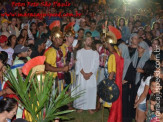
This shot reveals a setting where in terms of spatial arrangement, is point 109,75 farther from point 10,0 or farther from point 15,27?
point 10,0

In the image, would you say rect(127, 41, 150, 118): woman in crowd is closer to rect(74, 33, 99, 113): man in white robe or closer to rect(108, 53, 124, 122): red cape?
rect(108, 53, 124, 122): red cape

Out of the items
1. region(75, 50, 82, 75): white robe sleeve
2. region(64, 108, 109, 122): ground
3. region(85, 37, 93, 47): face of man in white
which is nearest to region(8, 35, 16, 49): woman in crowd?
region(75, 50, 82, 75): white robe sleeve

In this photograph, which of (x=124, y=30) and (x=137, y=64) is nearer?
(x=137, y=64)

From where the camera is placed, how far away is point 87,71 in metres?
6.88

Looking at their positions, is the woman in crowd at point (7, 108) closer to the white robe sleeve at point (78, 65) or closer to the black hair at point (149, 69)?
the black hair at point (149, 69)

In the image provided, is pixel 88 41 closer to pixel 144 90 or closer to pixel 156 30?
pixel 144 90

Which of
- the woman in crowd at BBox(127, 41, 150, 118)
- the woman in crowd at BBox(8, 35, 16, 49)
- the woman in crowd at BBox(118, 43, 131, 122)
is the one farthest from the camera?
the woman in crowd at BBox(8, 35, 16, 49)

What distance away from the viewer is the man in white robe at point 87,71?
681 cm


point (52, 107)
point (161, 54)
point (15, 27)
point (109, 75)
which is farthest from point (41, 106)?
point (15, 27)

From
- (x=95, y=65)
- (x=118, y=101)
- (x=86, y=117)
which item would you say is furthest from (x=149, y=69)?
(x=86, y=117)

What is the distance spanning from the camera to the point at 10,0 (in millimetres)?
12055

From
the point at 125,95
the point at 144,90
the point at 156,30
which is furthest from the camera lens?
the point at 156,30

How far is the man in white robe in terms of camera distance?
6.81 metres

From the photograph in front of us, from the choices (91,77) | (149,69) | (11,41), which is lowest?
(91,77)
